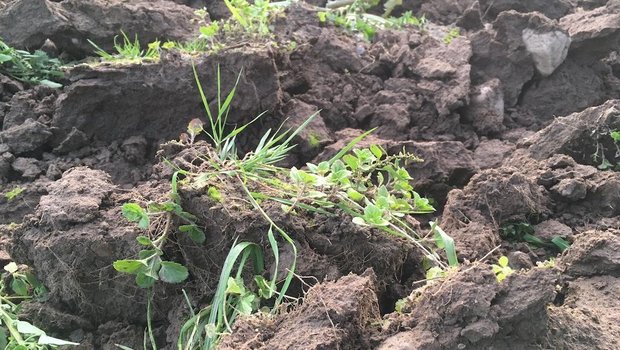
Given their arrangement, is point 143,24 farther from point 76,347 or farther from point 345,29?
point 76,347

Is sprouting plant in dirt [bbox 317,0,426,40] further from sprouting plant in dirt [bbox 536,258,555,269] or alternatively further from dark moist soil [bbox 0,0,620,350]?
sprouting plant in dirt [bbox 536,258,555,269]

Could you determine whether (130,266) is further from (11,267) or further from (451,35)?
(451,35)

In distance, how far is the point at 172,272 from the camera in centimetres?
213

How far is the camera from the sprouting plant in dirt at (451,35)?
12.7ft

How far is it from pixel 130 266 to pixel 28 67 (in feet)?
6.36

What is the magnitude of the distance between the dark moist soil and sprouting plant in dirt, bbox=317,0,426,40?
0.40 feet

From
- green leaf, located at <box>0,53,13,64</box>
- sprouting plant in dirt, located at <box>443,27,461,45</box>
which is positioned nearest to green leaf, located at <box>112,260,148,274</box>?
green leaf, located at <box>0,53,13,64</box>

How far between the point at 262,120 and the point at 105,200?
114 cm

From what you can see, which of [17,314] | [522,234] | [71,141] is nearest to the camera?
[17,314]

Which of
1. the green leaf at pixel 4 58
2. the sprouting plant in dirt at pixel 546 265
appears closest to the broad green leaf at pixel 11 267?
the green leaf at pixel 4 58

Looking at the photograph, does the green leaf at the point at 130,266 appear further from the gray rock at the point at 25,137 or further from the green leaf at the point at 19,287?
the gray rock at the point at 25,137

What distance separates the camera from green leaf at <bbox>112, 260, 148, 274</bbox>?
2061 mm

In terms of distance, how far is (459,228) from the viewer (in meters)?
2.49

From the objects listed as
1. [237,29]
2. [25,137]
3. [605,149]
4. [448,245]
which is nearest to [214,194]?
[448,245]
